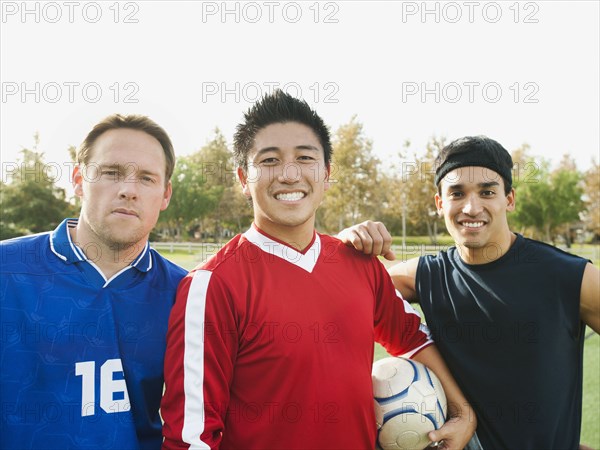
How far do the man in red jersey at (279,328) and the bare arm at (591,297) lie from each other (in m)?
0.78

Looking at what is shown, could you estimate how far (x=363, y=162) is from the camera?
3055cm

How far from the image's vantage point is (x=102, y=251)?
259 centimetres

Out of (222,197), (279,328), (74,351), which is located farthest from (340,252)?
(222,197)

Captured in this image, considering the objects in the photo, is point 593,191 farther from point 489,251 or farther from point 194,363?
point 194,363

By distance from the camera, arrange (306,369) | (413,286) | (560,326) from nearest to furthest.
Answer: (306,369)
(560,326)
(413,286)

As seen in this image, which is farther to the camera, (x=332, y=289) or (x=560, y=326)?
(x=560, y=326)

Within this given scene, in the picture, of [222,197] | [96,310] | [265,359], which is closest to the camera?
[265,359]

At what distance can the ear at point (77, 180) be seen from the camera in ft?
8.81

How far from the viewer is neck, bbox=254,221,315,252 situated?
2.61m

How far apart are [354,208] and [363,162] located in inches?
109

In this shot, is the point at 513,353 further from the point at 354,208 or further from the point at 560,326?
the point at 354,208

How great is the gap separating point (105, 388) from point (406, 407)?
1431mm

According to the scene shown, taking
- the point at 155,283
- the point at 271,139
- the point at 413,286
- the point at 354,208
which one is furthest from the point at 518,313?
the point at 354,208

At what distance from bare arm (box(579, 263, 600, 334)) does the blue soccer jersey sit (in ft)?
6.99
